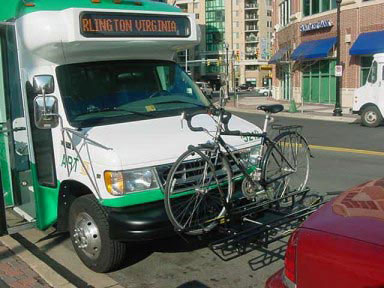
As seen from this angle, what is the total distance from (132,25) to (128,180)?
185cm

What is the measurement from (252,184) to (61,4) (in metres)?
2.66

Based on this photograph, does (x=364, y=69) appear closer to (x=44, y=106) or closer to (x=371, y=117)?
(x=371, y=117)

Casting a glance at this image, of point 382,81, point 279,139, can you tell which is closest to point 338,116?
point 382,81

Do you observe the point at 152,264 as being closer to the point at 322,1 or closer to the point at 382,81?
the point at 382,81

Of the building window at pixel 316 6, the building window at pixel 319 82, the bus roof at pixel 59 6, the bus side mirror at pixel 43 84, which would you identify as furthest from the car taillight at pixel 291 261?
the building window at pixel 316 6

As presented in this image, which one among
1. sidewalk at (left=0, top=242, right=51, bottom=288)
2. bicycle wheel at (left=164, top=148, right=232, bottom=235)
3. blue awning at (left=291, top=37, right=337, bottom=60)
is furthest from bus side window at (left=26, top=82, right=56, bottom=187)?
blue awning at (left=291, top=37, right=337, bottom=60)

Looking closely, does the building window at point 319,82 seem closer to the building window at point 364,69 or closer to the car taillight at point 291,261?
the building window at point 364,69

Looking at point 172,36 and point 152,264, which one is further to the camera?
point 172,36

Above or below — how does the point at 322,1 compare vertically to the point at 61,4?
above

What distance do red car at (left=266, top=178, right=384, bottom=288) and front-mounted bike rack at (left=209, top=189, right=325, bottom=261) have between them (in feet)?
4.59

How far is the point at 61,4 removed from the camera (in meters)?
4.99

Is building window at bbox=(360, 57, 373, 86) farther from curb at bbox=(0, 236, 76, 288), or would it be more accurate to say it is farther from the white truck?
curb at bbox=(0, 236, 76, 288)

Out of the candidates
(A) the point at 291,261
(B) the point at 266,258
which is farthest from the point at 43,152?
(A) the point at 291,261

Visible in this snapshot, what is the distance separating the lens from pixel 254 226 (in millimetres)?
4742
